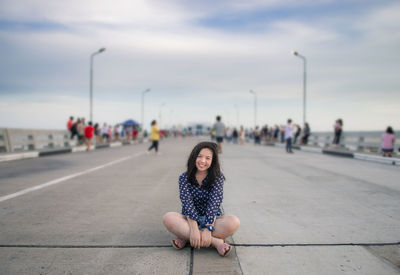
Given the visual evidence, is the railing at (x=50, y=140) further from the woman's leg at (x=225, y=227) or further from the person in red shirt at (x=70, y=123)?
the woman's leg at (x=225, y=227)

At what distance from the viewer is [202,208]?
3453 millimetres

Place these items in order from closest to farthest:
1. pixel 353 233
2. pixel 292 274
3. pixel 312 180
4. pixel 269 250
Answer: pixel 292 274, pixel 269 250, pixel 353 233, pixel 312 180

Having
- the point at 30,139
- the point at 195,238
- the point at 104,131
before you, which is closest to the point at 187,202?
the point at 195,238

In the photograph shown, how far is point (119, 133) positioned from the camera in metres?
37.8

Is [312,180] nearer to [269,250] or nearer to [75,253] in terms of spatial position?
[269,250]

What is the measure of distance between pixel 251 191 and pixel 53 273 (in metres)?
4.26

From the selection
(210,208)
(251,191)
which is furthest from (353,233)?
(251,191)

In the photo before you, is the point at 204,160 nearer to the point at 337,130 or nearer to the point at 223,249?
the point at 223,249

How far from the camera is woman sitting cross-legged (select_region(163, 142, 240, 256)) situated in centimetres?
320

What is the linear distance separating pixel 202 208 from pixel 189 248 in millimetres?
410

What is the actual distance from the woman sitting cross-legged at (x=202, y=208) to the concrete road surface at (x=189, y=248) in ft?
0.51

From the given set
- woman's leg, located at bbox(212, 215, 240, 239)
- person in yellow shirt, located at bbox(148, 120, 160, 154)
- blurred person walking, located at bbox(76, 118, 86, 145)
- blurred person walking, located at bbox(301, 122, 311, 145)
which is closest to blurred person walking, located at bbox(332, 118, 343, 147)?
blurred person walking, located at bbox(301, 122, 311, 145)

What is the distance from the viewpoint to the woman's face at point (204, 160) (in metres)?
3.30

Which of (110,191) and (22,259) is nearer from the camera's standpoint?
(22,259)
